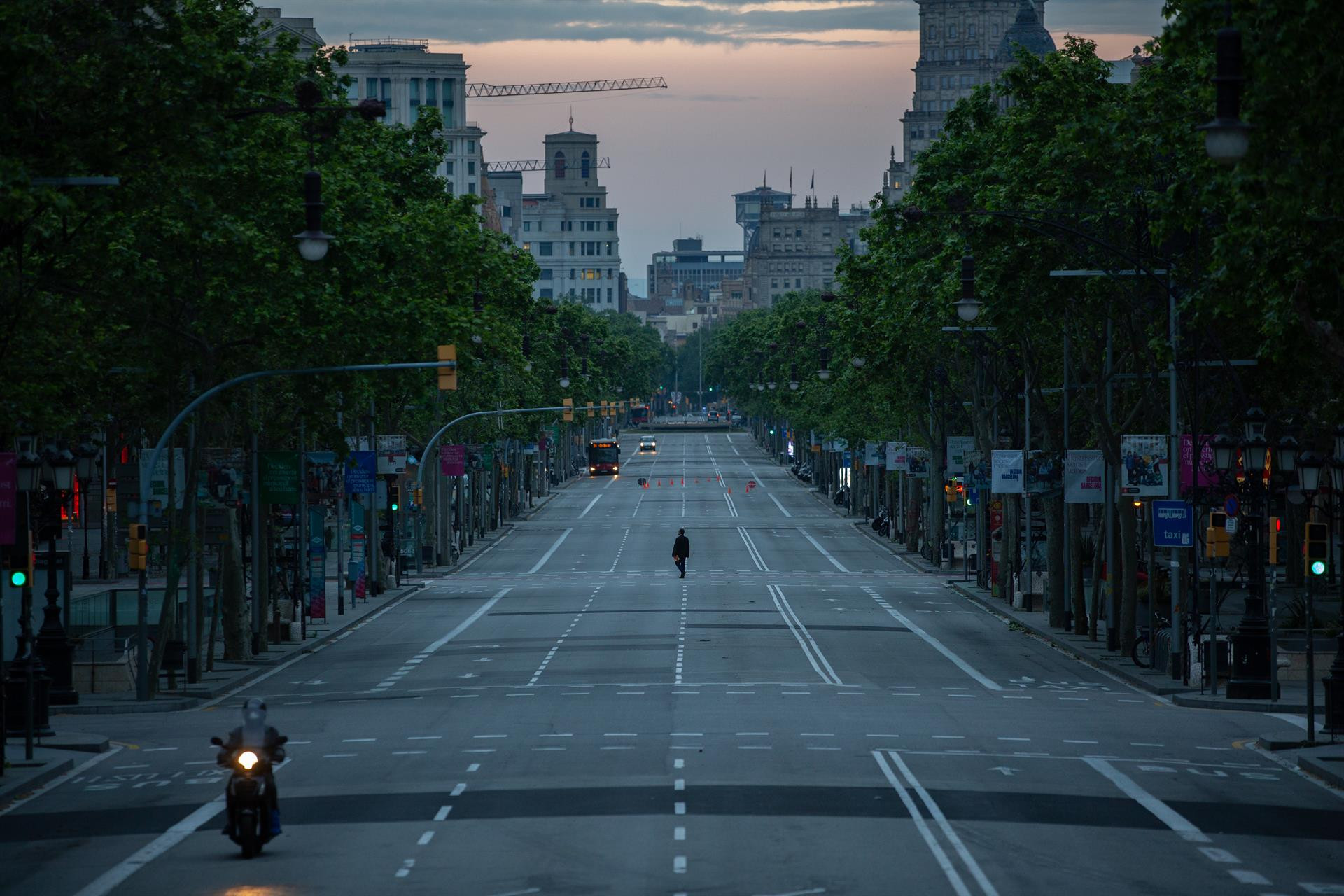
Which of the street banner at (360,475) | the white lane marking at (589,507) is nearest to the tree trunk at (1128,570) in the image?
the street banner at (360,475)

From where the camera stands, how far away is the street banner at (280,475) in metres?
45.4

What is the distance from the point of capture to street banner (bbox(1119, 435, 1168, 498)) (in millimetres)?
39625

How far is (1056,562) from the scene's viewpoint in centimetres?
5388

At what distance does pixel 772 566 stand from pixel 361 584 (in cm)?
1944

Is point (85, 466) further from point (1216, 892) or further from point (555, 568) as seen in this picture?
point (555, 568)

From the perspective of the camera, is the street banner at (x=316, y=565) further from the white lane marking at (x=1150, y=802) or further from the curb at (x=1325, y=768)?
the curb at (x=1325, y=768)

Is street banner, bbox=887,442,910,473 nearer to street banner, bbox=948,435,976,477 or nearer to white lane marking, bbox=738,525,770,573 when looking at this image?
white lane marking, bbox=738,525,770,573

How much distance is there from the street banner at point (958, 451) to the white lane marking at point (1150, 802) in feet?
137

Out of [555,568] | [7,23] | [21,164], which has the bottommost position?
[555,568]

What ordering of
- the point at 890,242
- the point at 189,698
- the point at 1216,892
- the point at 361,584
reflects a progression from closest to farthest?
1. the point at 1216,892
2. the point at 189,698
3. the point at 890,242
4. the point at 361,584

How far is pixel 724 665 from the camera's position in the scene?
138 feet

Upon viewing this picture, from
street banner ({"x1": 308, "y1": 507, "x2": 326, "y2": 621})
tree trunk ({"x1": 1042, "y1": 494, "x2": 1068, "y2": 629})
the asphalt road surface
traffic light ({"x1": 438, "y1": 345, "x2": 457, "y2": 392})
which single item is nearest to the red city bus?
street banner ({"x1": 308, "y1": 507, "x2": 326, "y2": 621})

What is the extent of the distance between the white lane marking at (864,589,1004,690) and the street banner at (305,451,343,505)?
1566cm

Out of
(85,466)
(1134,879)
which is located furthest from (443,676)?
(1134,879)
